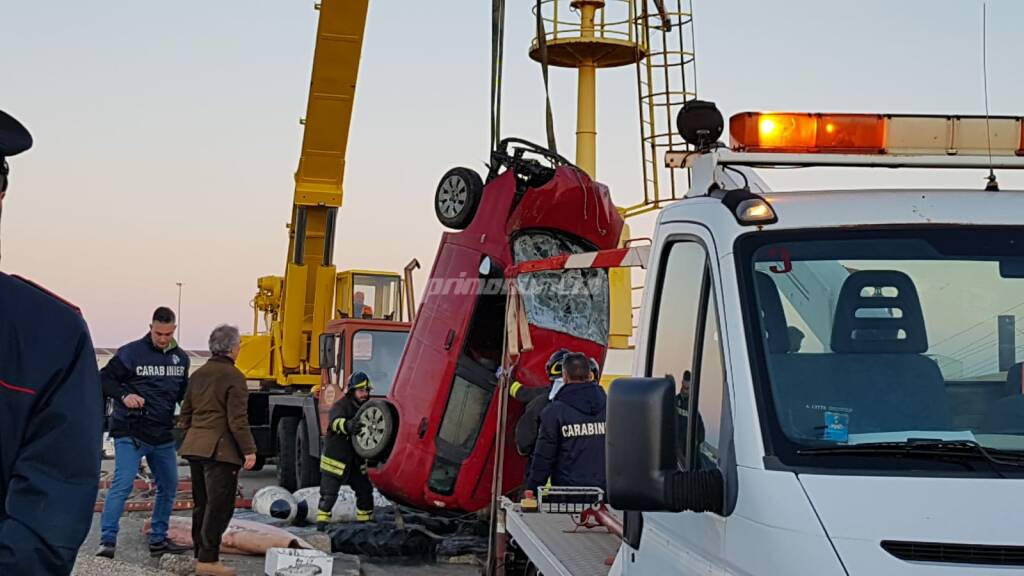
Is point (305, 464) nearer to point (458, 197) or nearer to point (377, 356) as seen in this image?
point (377, 356)

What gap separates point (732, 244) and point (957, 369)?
2.24 feet

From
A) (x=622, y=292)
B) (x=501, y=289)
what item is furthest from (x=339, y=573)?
(x=622, y=292)

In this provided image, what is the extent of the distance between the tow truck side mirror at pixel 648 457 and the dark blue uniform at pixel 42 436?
1.21 m

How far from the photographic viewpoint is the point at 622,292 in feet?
69.8

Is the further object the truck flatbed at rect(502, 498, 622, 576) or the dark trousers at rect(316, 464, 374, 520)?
the dark trousers at rect(316, 464, 374, 520)

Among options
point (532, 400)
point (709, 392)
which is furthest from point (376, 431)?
point (709, 392)

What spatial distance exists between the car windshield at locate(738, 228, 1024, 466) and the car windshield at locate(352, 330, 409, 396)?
38.1 feet

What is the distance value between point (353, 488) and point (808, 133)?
9.05 m

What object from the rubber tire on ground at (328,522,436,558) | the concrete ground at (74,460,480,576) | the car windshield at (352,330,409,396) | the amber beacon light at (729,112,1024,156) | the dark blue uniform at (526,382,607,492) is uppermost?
the amber beacon light at (729,112,1024,156)

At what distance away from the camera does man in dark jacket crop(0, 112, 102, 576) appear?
2658mm

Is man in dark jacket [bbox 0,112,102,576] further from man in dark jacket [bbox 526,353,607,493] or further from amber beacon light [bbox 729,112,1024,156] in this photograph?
man in dark jacket [bbox 526,353,607,493]

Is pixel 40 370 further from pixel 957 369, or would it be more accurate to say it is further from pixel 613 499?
pixel 957 369

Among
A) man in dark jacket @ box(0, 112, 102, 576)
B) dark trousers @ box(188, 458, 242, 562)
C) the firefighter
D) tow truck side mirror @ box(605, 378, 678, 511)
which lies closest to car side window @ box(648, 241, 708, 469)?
tow truck side mirror @ box(605, 378, 678, 511)

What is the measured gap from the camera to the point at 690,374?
3992 mm
